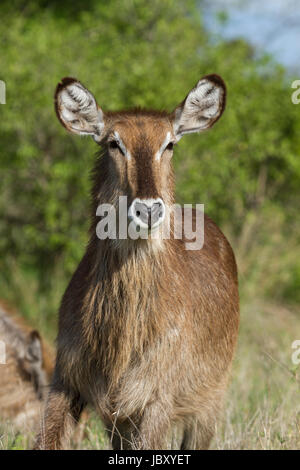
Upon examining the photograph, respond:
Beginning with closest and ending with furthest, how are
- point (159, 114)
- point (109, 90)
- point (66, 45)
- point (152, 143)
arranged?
point (152, 143), point (159, 114), point (109, 90), point (66, 45)

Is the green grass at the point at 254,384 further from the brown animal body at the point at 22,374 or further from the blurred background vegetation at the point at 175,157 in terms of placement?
the brown animal body at the point at 22,374

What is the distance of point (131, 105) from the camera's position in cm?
1128

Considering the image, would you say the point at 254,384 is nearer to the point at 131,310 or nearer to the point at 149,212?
the point at 131,310

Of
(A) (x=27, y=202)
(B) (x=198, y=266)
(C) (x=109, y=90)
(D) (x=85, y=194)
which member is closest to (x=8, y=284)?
(A) (x=27, y=202)

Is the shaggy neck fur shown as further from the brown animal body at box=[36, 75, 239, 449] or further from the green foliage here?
the green foliage

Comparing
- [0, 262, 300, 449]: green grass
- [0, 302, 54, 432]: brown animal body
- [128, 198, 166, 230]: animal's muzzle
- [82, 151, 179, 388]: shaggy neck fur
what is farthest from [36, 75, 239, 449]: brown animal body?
[0, 302, 54, 432]: brown animal body

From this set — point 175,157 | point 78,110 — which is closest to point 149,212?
point 78,110

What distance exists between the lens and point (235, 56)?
40.1ft

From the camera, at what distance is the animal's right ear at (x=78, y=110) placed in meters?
4.64

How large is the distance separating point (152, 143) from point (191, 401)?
1659 millimetres

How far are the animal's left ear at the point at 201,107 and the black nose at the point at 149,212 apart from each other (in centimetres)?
96

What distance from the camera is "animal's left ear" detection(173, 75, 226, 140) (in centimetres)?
478

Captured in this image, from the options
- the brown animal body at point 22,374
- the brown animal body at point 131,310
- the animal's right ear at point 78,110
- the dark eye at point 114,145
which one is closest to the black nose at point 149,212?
the brown animal body at point 131,310
